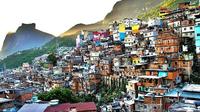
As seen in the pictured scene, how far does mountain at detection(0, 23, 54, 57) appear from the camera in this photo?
5356 inches

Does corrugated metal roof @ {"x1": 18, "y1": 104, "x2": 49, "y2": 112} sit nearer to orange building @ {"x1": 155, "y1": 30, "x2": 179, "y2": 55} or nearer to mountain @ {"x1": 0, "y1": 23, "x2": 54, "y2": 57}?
orange building @ {"x1": 155, "y1": 30, "x2": 179, "y2": 55}

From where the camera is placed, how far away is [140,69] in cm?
3058

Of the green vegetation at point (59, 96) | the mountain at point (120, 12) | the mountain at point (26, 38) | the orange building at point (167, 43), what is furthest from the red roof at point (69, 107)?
the mountain at point (26, 38)

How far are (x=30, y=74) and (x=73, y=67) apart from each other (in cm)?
1216

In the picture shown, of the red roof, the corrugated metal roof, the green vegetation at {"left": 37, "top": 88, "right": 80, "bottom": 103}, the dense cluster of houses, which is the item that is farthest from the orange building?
the corrugated metal roof

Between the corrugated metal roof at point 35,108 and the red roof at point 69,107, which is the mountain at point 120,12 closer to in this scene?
the red roof at point 69,107

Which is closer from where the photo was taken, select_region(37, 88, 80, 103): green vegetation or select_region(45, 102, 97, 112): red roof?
select_region(45, 102, 97, 112): red roof

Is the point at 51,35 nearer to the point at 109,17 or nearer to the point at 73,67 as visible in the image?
the point at 109,17

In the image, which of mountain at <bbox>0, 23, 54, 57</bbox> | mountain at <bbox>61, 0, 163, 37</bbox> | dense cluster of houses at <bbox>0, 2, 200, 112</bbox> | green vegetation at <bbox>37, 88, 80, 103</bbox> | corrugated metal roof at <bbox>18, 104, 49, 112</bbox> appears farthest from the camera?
mountain at <bbox>0, 23, 54, 57</bbox>

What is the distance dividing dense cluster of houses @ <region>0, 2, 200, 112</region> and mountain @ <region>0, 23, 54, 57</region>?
92.4m

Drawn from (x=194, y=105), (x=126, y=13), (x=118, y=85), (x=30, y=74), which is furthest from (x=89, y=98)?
(x=126, y=13)

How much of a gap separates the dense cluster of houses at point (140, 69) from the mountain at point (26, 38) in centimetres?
9238

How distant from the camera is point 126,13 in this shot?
100 m

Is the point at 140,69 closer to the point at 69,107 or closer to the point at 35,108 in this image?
the point at 69,107
